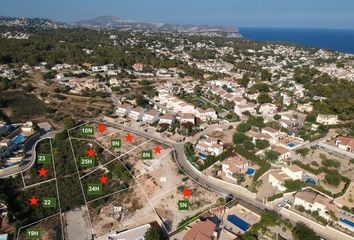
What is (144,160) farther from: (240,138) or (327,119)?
(327,119)

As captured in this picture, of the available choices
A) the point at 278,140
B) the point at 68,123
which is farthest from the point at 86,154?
the point at 278,140

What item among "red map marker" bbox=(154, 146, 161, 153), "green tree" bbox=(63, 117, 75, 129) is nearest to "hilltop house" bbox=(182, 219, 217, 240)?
"red map marker" bbox=(154, 146, 161, 153)

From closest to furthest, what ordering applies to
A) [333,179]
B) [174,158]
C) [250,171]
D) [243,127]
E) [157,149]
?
[333,179] < [250,171] < [174,158] < [157,149] < [243,127]

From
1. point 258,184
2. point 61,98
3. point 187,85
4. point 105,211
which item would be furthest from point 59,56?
point 258,184

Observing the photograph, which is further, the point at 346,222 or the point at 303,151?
the point at 303,151

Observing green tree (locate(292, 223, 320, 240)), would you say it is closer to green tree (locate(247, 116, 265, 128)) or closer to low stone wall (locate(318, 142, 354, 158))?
low stone wall (locate(318, 142, 354, 158))

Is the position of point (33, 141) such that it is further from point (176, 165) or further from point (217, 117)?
point (217, 117)

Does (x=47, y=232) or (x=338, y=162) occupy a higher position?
(x=338, y=162)
